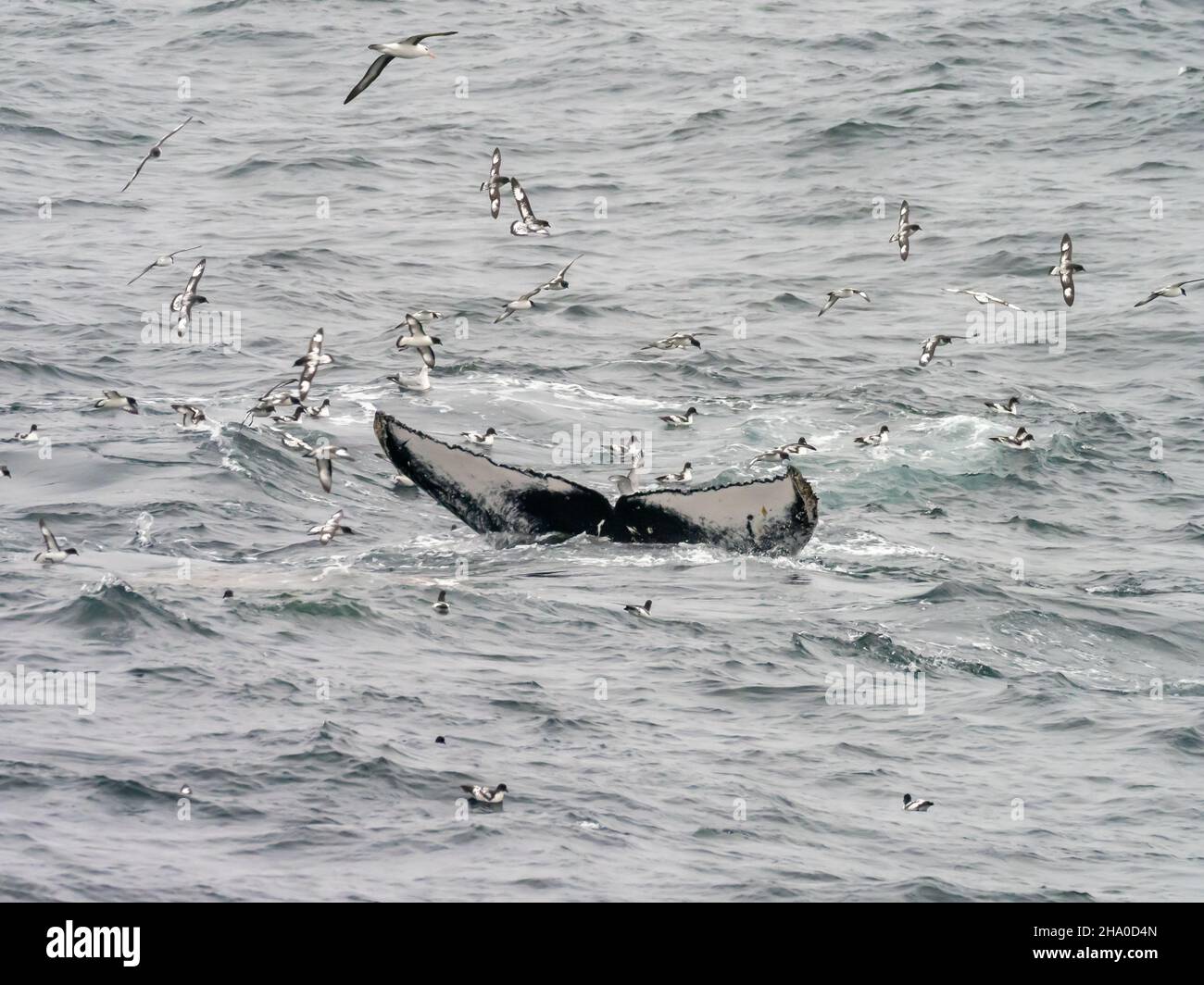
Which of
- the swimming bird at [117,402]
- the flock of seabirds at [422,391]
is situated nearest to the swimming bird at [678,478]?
the flock of seabirds at [422,391]

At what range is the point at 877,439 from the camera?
24.9 meters

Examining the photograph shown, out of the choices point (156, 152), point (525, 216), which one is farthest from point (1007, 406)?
point (156, 152)

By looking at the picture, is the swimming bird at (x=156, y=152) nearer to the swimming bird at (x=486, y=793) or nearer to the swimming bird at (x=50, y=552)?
the swimming bird at (x=50, y=552)

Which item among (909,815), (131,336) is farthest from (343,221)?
(909,815)

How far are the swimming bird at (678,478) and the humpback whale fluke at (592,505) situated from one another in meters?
3.50

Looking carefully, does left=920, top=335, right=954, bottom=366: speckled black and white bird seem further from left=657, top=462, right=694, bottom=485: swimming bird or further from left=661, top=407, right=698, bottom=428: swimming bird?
left=657, top=462, right=694, bottom=485: swimming bird

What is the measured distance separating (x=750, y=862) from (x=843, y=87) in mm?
38053

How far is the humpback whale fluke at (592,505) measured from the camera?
56.4ft

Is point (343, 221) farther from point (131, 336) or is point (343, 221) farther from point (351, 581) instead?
point (351, 581)

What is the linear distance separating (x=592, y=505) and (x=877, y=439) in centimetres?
763

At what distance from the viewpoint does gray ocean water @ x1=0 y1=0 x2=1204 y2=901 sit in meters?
13.2

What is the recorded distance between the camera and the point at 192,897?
1112 cm

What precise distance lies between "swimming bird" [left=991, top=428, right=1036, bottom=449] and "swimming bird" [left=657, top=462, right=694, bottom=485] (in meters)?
4.64

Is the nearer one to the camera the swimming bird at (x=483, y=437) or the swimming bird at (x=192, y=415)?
the swimming bird at (x=483, y=437)
